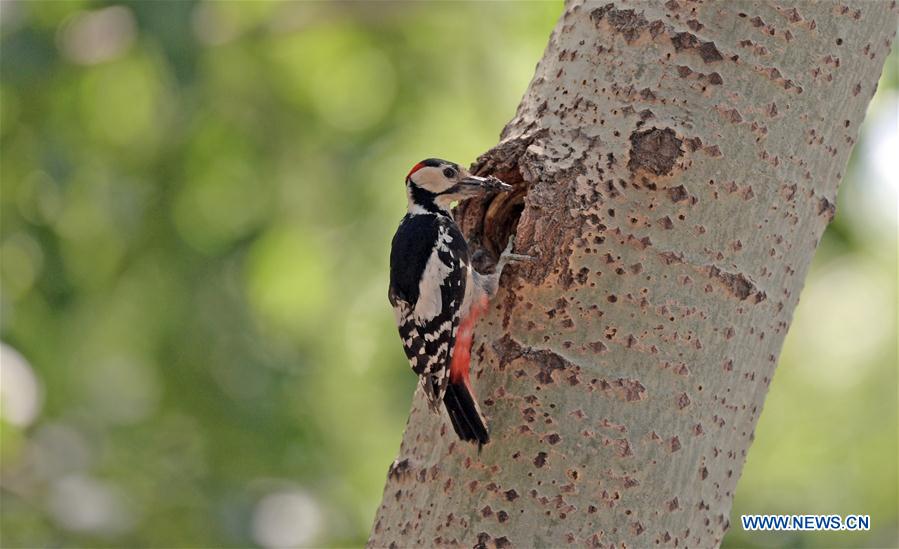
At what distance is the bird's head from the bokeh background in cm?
248

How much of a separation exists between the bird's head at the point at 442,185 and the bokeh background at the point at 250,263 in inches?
97.8

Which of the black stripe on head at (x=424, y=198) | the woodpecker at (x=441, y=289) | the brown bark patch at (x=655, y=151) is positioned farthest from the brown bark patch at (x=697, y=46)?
the black stripe on head at (x=424, y=198)

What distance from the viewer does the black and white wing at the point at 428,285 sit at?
3.11 meters

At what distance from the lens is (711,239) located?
8.09ft

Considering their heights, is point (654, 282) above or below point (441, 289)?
below

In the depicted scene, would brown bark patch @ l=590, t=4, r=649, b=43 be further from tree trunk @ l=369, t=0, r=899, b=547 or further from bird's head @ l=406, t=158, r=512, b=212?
bird's head @ l=406, t=158, r=512, b=212

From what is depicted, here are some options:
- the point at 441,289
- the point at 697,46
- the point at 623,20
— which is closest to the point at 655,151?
the point at 697,46

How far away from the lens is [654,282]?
2451 mm

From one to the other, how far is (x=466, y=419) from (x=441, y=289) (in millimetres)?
939

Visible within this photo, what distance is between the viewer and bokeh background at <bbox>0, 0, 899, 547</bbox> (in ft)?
20.1

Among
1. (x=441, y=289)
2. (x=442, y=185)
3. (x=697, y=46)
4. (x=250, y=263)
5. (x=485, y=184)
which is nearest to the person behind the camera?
(x=697, y=46)

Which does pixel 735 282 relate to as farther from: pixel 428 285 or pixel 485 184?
pixel 428 285

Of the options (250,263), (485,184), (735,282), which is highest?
(250,263)

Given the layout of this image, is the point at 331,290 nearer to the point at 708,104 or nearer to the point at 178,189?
the point at 178,189
